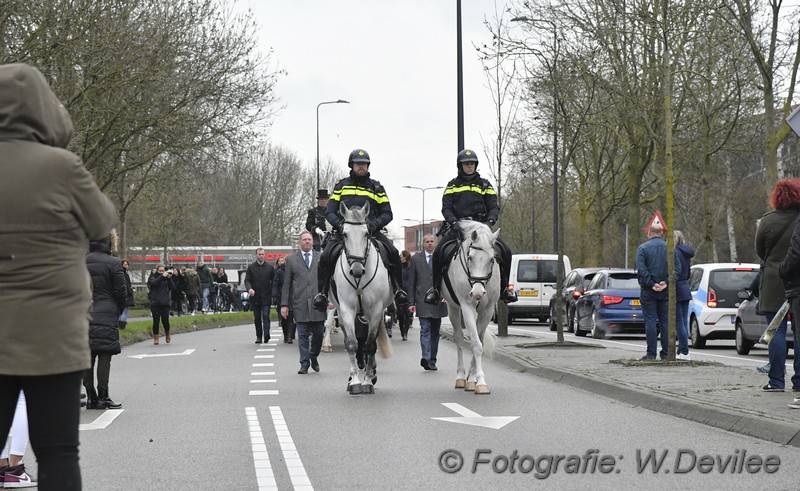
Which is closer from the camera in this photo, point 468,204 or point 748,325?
point 468,204

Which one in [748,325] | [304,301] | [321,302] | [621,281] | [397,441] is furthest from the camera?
[621,281]

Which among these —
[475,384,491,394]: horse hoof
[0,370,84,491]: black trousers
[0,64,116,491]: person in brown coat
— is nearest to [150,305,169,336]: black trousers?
[475,384,491,394]: horse hoof

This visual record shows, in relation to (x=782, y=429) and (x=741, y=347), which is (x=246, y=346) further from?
(x=782, y=429)

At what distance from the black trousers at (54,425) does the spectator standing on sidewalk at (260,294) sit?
70.9 feet

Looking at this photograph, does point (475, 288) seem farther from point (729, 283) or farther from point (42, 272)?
point (729, 283)

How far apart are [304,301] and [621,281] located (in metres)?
13.0

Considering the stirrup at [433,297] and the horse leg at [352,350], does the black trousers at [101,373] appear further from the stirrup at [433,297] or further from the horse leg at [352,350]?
the stirrup at [433,297]

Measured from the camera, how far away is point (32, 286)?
4.65 metres

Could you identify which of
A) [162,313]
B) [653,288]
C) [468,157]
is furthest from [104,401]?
[162,313]

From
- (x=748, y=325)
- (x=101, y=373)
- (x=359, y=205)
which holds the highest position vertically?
(x=359, y=205)

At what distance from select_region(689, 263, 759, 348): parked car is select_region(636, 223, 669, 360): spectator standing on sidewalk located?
18.5ft

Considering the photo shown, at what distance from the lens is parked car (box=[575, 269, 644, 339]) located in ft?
93.3

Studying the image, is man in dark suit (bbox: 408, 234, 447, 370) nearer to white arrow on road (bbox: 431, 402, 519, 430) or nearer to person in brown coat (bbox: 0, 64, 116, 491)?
white arrow on road (bbox: 431, 402, 519, 430)

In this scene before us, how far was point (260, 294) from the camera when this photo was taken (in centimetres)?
2659
